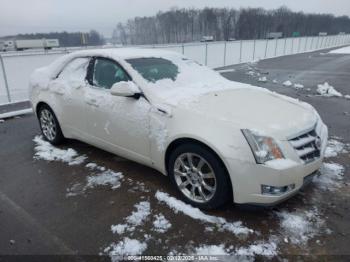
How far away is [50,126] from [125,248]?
301cm

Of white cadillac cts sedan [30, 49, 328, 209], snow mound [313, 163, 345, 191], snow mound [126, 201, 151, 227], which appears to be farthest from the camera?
snow mound [313, 163, 345, 191]

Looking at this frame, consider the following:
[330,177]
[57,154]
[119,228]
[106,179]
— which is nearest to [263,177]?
[119,228]

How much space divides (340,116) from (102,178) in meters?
5.55

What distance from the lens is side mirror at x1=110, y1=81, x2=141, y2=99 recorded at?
3219mm

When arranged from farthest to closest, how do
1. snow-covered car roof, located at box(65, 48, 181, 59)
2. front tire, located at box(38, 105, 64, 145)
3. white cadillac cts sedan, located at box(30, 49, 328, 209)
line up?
front tire, located at box(38, 105, 64, 145) < snow-covered car roof, located at box(65, 48, 181, 59) < white cadillac cts sedan, located at box(30, 49, 328, 209)

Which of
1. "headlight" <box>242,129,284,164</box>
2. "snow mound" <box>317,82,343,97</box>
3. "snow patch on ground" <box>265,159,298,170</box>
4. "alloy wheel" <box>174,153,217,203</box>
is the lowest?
"snow mound" <box>317,82,343,97</box>

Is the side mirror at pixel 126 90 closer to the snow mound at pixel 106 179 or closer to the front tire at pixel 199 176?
the front tire at pixel 199 176

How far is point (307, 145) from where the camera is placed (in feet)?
9.16

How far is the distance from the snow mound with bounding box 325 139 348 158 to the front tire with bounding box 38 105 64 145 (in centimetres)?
424

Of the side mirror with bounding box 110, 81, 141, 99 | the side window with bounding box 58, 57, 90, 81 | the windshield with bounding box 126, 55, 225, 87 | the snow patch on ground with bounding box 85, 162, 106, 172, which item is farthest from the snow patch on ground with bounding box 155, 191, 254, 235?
the side window with bounding box 58, 57, 90, 81

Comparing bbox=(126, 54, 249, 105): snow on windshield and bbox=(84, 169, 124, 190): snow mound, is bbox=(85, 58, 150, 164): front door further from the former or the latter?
bbox=(84, 169, 124, 190): snow mound

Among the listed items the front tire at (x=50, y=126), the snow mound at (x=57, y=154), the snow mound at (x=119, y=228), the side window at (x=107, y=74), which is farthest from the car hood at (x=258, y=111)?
the front tire at (x=50, y=126)

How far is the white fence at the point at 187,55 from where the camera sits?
1007 cm

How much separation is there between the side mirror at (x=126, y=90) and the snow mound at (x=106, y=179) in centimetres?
115
